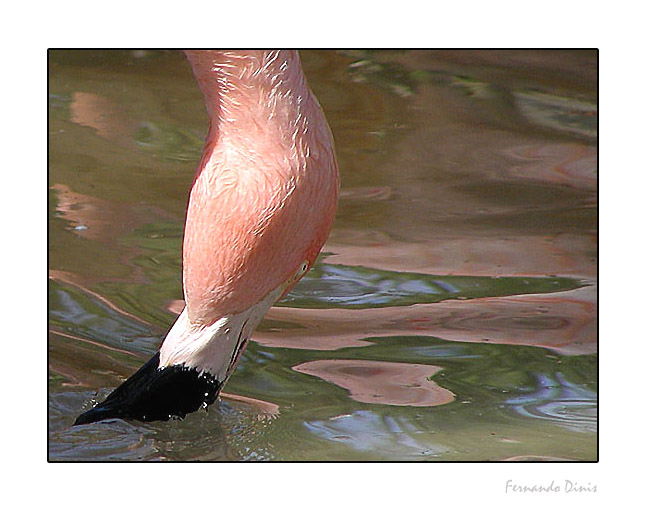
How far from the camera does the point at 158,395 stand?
1593 mm

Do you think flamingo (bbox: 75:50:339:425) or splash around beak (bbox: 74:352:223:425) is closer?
flamingo (bbox: 75:50:339:425)

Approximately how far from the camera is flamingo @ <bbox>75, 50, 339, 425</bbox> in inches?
55.2

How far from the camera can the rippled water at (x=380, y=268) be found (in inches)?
68.9

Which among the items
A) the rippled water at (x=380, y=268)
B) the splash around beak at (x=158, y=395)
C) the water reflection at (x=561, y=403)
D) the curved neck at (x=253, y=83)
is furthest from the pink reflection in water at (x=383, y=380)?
the curved neck at (x=253, y=83)

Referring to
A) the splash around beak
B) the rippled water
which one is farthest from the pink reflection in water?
the splash around beak

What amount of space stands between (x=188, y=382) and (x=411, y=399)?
0.47 meters

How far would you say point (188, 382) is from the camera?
154 cm

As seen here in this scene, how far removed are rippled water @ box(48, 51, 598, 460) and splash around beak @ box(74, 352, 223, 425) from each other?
22 mm

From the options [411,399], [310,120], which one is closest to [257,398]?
[411,399]

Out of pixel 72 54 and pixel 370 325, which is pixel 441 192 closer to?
pixel 370 325

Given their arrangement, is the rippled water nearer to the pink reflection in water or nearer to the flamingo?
the pink reflection in water

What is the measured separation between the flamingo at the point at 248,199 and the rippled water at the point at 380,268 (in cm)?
19

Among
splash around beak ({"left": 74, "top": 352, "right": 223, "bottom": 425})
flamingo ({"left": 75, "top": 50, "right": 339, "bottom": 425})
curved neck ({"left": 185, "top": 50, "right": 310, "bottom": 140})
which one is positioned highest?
curved neck ({"left": 185, "top": 50, "right": 310, "bottom": 140})

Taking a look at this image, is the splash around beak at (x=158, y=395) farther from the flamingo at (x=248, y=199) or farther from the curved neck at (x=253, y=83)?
the curved neck at (x=253, y=83)
